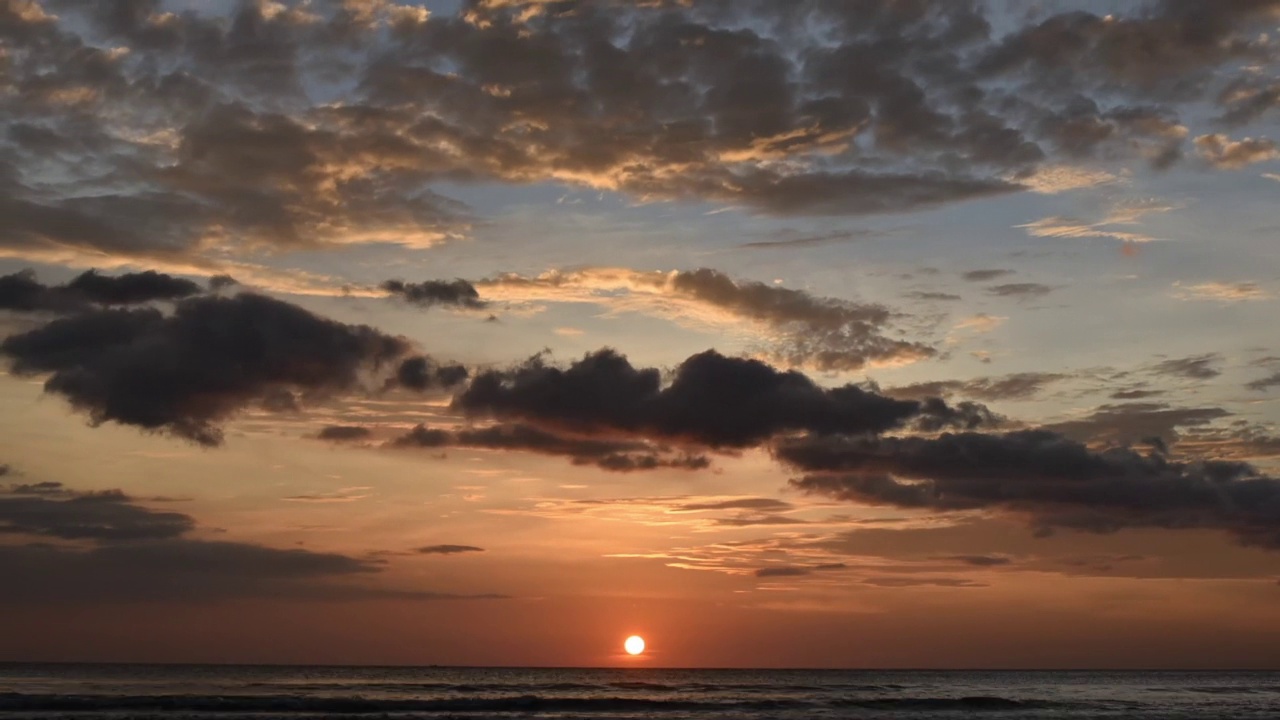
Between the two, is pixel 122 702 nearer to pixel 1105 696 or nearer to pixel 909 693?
pixel 909 693

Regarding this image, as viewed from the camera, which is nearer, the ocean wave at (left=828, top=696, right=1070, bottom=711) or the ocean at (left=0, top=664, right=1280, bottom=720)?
the ocean at (left=0, top=664, right=1280, bottom=720)

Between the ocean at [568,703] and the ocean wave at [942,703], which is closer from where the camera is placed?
the ocean at [568,703]

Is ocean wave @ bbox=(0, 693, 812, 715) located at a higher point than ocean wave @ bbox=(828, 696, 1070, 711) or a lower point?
higher

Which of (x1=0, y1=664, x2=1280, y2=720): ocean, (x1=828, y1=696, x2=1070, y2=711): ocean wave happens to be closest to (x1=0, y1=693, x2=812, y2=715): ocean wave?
(x1=0, y1=664, x2=1280, y2=720): ocean

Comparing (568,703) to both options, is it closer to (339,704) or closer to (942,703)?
(339,704)

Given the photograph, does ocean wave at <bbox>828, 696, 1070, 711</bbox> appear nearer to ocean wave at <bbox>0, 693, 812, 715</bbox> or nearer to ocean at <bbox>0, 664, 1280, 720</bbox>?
ocean at <bbox>0, 664, 1280, 720</bbox>

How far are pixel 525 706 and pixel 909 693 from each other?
4713cm

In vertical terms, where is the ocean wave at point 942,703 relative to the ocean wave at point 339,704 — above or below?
below

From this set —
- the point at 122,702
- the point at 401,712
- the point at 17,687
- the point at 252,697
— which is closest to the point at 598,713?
the point at 401,712

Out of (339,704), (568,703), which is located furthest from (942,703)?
(339,704)

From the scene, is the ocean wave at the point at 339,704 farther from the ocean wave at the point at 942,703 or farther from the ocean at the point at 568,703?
the ocean wave at the point at 942,703

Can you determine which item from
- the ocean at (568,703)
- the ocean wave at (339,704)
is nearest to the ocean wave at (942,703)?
the ocean at (568,703)

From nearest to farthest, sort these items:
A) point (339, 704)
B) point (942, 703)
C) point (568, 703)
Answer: point (339, 704)
point (568, 703)
point (942, 703)

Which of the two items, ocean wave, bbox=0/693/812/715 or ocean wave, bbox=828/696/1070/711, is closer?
ocean wave, bbox=0/693/812/715
